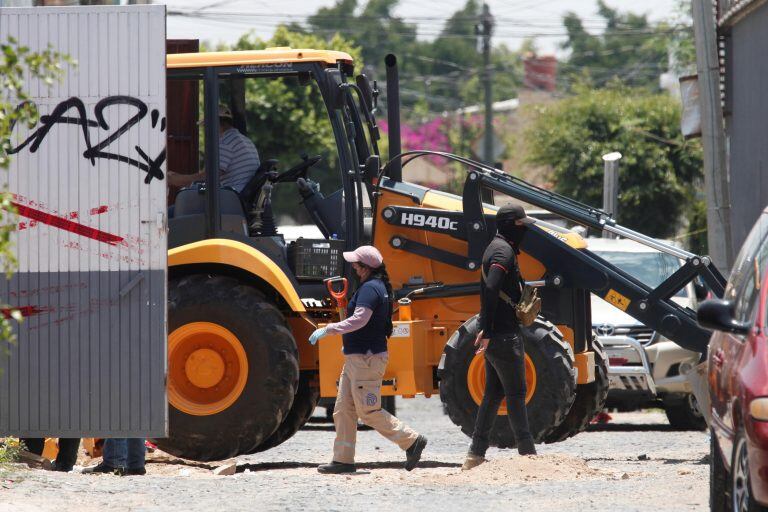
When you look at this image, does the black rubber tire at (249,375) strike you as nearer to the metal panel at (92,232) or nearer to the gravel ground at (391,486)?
the gravel ground at (391,486)

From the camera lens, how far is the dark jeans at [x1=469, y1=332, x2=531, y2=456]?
35.2ft

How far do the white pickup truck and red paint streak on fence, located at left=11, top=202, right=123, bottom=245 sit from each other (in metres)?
5.89

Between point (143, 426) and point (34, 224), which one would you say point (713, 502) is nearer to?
point (143, 426)

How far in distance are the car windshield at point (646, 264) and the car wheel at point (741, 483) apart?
8547 millimetres

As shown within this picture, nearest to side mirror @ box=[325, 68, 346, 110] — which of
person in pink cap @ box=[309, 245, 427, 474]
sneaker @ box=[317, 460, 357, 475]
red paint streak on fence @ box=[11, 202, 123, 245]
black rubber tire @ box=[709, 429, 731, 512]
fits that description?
person in pink cap @ box=[309, 245, 427, 474]

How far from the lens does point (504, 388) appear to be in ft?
35.4

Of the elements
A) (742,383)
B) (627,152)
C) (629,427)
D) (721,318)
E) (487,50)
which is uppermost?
(487,50)

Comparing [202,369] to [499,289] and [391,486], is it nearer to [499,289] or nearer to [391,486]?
[391,486]

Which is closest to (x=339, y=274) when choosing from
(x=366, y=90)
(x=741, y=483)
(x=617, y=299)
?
(x=366, y=90)

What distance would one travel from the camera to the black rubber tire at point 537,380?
11.4 m

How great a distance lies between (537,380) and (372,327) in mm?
1427

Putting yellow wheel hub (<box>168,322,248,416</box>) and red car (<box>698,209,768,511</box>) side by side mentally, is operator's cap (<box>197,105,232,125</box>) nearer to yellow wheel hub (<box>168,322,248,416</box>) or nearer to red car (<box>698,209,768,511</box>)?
yellow wheel hub (<box>168,322,248,416</box>)

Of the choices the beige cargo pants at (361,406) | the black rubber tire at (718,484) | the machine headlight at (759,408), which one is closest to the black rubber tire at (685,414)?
the beige cargo pants at (361,406)

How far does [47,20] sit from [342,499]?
399cm
